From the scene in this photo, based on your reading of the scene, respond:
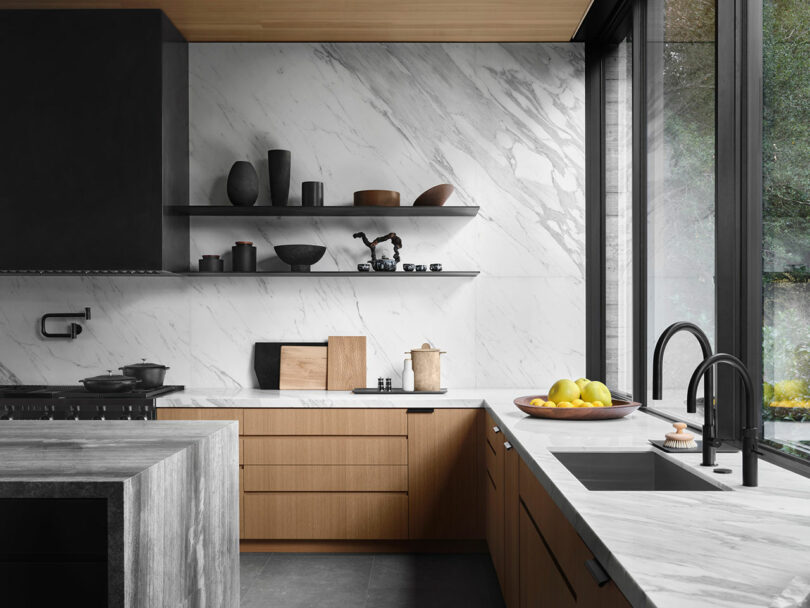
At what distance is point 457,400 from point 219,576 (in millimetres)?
1690

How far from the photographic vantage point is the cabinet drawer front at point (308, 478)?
11.4 ft

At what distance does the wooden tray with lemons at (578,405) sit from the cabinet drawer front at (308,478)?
98cm

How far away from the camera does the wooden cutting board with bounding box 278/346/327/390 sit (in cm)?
391

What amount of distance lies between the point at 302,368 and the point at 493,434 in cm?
133

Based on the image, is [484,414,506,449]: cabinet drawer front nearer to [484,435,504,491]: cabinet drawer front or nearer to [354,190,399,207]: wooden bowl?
[484,435,504,491]: cabinet drawer front

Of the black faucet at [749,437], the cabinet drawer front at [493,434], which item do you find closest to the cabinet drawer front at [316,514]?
the cabinet drawer front at [493,434]

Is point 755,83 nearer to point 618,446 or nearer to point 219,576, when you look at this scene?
point 618,446

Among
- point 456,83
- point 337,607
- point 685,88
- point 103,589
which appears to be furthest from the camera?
point 456,83

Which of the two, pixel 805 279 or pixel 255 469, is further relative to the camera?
pixel 255 469

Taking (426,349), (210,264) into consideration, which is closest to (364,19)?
(210,264)

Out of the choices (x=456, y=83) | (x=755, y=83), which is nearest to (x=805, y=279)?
(x=755, y=83)

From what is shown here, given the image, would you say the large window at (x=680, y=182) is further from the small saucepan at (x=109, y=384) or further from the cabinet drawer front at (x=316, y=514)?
the small saucepan at (x=109, y=384)

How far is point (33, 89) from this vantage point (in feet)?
11.9

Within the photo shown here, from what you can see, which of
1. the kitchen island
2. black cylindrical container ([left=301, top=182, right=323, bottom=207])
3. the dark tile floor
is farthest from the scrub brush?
black cylindrical container ([left=301, top=182, right=323, bottom=207])
